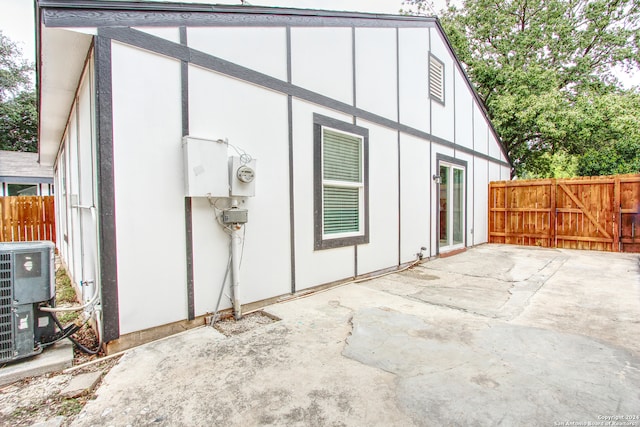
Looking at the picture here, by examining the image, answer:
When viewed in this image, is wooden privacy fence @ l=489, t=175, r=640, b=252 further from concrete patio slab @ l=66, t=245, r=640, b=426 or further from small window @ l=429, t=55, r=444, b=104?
concrete patio slab @ l=66, t=245, r=640, b=426

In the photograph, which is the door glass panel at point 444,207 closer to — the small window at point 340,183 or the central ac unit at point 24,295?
the small window at point 340,183

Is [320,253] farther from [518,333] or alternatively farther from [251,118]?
[518,333]

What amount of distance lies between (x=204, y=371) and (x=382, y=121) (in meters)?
4.49

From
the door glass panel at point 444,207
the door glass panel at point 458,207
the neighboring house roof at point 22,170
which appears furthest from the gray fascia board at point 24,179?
the door glass panel at point 458,207

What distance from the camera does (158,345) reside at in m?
2.55

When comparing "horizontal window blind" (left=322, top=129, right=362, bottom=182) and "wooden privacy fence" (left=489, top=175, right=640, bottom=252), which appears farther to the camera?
"wooden privacy fence" (left=489, top=175, right=640, bottom=252)

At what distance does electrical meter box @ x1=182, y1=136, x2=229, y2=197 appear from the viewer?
2748 mm

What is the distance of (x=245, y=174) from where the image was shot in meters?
3.07

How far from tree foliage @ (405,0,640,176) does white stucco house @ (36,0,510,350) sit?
26.2ft

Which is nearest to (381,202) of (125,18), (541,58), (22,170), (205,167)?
(205,167)

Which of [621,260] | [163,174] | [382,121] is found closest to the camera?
[163,174]

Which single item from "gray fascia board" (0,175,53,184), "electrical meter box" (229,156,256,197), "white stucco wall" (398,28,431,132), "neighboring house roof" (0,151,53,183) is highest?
"white stucco wall" (398,28,431,132)

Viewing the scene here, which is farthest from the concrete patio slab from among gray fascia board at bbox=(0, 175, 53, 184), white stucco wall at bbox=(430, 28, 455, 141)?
gray fascia board at bbox=(0, 175, 53, 184)

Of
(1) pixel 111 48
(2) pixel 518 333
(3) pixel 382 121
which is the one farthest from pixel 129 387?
(3) pixel 382 121
